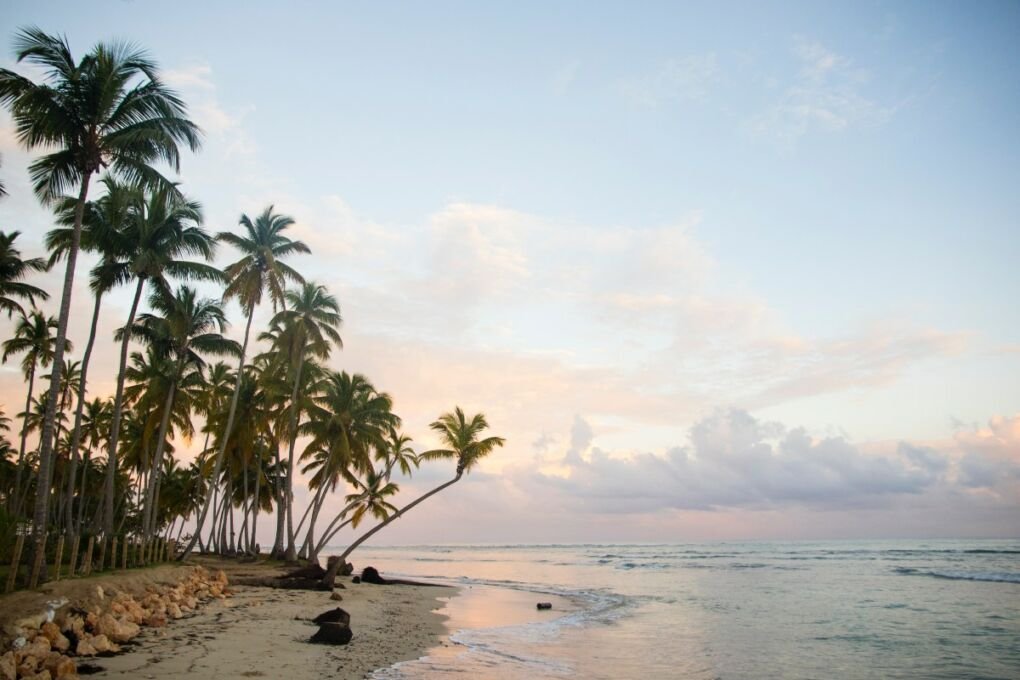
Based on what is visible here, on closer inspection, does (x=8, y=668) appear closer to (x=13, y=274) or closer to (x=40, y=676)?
(x=40, y=676)

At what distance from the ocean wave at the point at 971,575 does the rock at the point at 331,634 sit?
41325 millimetres

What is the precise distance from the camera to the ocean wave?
3825 cm

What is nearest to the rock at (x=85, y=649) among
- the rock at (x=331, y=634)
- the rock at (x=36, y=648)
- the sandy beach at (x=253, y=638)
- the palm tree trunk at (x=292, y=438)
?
the sandy beach at (x=253, y=638)

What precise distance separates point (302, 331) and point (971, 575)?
46.6 metres

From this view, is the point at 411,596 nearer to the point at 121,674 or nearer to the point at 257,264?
the point at 257,264

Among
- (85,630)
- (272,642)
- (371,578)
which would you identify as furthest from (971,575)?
(85,630)

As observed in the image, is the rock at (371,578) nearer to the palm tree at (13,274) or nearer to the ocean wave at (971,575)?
the palm tree at (13,274)

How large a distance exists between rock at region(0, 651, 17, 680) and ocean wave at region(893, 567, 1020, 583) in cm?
4768

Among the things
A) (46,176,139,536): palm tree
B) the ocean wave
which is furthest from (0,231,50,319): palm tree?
the ocean wave

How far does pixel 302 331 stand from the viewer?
33625mm

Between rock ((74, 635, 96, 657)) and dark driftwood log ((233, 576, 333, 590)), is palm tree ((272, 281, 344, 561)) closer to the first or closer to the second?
dark driftwood log ((233, 576, 333, 590))

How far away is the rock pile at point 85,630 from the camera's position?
9.21 metres

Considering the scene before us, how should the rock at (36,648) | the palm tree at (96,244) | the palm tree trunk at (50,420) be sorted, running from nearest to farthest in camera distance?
the rock at (36,648) → the palm tree trunk at (50,420) → the palm tree at (96,244)

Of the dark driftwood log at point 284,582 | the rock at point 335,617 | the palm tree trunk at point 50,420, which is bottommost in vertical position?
the dark driftwood log at point 284,582
